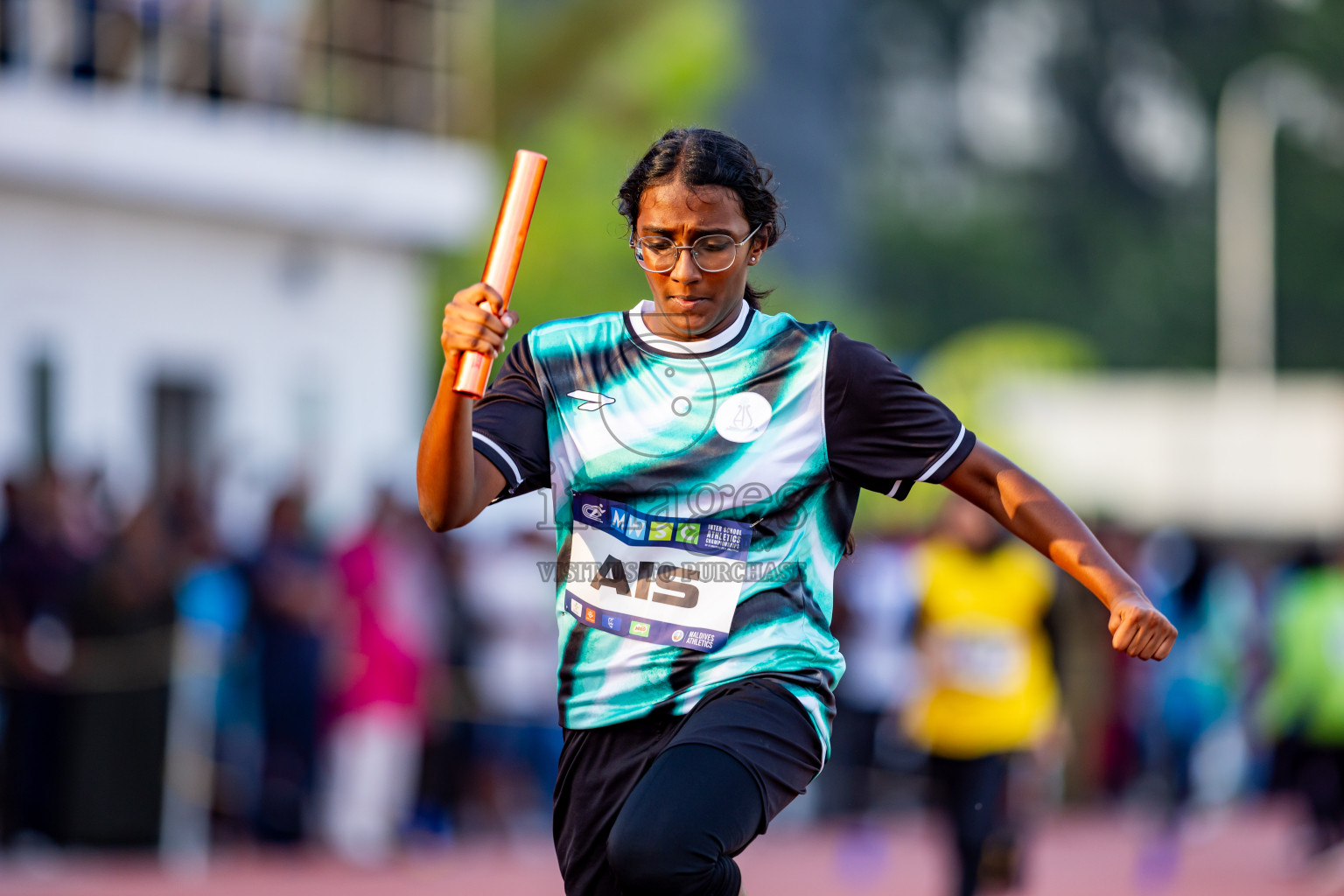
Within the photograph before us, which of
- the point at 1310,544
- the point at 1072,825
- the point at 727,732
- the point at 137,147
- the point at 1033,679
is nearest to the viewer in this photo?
the point at 727,732

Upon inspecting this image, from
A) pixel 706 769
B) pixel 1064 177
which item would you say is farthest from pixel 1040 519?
pixel 1064 177

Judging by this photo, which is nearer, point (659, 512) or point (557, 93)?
point (659, 512)

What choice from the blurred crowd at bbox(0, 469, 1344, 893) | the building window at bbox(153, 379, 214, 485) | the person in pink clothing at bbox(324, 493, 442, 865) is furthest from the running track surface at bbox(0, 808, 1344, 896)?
the building window at bbox(153, 379, 214, 485)

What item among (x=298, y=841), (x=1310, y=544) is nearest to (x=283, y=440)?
(x=298, y=841)

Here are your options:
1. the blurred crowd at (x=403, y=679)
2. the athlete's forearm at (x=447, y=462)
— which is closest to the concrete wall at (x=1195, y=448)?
the blurred crowd at (x=403, y=679)

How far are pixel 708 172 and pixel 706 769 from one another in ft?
4.37

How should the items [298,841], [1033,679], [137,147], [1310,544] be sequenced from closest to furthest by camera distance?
[1033,679], [298,841], [1310,544], [137,147]

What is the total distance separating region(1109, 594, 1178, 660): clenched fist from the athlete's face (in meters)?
1.11

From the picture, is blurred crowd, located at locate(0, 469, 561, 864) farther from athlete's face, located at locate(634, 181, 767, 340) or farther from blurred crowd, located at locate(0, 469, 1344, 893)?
athlete's face, located at locate(634, 181, 767, 340)

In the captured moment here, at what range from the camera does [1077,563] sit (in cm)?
477

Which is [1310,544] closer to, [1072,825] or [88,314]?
[1072,825]

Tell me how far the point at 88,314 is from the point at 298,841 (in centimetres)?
752

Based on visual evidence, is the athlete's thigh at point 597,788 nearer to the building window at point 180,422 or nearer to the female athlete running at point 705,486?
the female athlete running at point 705,486

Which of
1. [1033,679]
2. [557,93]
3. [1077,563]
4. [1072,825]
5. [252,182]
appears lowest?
[1072,825]
